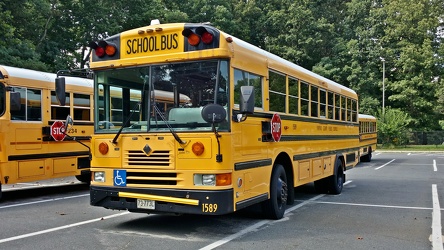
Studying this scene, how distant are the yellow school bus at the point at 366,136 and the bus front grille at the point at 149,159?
756 inches

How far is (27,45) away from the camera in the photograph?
20391 mm

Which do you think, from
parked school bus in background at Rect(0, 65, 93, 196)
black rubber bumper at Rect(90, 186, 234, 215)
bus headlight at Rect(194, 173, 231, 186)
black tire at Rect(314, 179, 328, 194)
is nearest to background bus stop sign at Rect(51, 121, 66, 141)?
parked school bus in background at Rect(0, 65, 93, 196)

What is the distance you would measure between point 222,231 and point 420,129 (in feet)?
155

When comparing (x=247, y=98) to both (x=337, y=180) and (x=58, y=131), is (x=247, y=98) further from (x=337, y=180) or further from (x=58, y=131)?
(x=58, y=131)

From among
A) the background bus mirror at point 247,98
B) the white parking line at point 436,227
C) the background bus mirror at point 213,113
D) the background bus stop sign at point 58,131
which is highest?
the background bus mirror at point 247,98

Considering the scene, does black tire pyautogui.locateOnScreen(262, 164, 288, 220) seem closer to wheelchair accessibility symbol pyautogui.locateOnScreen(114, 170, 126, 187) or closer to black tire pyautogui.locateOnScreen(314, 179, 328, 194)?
wheelchair accessibility symbol pyautogui.locateOnScreen(114, 170, 126, 187)

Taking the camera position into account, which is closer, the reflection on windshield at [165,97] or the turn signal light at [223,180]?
the turn signal light at [223,180]

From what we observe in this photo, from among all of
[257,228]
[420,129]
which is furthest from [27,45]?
[420,129]

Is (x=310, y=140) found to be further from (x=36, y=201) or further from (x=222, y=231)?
(x=36, y=201)

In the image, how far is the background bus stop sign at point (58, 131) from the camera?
1089 centimetres

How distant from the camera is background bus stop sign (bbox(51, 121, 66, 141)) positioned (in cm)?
1089

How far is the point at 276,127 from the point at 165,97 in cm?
221

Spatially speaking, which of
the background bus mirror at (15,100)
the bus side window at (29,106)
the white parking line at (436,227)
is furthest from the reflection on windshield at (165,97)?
the bus side window at (29,106)

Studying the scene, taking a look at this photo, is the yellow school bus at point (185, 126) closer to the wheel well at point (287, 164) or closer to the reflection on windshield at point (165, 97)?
the reflection on windshield at point (165, 97)
